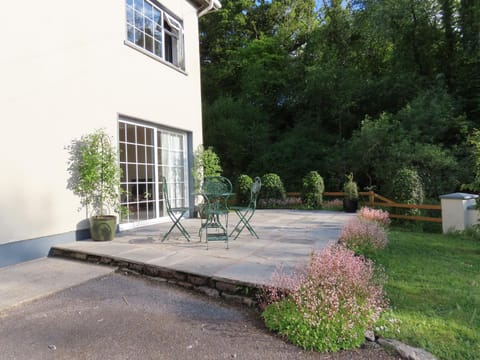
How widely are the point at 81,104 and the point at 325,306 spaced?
14.6ft

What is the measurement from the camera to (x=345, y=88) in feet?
43.8

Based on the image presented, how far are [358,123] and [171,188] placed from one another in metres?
9.66

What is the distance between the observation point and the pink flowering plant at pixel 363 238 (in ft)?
14.3

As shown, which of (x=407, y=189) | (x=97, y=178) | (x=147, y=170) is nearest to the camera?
(x=97, y=178)

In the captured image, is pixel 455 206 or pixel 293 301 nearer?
pixel 293 301

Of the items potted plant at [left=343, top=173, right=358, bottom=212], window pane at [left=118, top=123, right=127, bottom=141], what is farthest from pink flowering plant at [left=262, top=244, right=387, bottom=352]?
potted plant at [left=343, top=173, right=358, bottom=212]

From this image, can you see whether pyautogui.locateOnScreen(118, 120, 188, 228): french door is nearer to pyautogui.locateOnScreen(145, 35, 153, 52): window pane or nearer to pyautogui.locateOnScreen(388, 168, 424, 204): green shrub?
pyautogui.locateOnScreen(145, 35, 153, 52): window pane

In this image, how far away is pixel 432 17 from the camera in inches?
484

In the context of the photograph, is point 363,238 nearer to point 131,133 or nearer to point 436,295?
point 436,295

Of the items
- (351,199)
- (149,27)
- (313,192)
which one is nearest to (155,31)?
(149,27)

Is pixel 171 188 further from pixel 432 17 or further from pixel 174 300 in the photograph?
pixel 432 17

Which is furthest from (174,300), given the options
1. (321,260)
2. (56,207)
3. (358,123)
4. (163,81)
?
(358,123)

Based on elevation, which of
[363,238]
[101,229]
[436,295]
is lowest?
[436,295]

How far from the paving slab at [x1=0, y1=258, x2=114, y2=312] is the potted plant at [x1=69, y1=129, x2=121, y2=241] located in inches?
30.1
